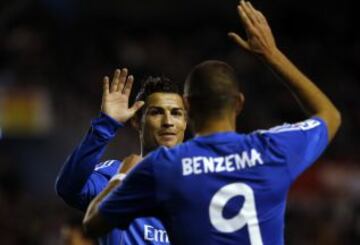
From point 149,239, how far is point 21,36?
13693mm

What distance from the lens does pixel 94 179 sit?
5809mm

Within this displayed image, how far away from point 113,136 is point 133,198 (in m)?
0.97

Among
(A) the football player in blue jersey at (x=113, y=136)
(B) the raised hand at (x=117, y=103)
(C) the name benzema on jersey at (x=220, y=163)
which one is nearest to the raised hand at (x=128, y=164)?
(A) the football player in blue jersey at (x=113, y=136)

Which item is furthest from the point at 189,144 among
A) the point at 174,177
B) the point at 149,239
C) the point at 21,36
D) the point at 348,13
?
the point at 348,13

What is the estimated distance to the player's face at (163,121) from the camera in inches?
239

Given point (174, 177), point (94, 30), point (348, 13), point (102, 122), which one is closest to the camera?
point (174, 177)

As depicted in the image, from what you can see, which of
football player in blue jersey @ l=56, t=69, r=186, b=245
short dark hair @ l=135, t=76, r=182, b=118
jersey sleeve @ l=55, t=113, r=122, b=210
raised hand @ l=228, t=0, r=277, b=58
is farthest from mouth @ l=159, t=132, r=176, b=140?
raised hand @ l=228, t=0, r=277, b=58

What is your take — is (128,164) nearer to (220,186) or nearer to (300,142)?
(220,186)

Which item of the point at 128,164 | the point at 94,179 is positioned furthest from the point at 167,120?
the point at 128,164

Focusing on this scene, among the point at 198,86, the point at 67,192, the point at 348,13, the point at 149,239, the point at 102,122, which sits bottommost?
the point at 348,13

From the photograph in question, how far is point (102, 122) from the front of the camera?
5.29m

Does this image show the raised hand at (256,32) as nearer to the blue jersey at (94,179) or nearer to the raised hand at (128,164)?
the raised hand at (128,164)

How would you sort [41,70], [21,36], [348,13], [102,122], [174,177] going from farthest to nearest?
[348,13]
[21,36]
[41,70]
[102,122]
[174,177]

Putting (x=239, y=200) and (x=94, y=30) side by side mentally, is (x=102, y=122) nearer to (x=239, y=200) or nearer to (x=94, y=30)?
(x=239, y=200)
